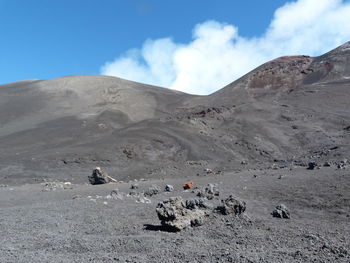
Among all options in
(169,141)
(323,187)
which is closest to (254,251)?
(323,187)

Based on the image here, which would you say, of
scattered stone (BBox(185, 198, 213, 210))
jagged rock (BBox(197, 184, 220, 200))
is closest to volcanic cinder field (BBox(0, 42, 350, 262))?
jagged rock (BBox(197, 184, 220, 200))

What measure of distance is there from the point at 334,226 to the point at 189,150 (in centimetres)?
1831

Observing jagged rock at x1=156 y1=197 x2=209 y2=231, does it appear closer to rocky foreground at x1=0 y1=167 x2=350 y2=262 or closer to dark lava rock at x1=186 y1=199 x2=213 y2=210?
rocky foreground at x1=0 y1=167 x2=350 y2=262

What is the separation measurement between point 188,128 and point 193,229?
2286 cm

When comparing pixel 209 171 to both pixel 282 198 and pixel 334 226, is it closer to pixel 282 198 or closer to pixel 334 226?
pixel 282 198

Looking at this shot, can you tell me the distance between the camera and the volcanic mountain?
78.4 feet

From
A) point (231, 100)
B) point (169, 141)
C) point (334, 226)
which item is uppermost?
point (231, 100)

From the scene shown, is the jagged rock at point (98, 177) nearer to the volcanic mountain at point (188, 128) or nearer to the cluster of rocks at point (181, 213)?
the volcanic mountain at point (188, 128)

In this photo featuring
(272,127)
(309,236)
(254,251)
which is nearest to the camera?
(254,251)

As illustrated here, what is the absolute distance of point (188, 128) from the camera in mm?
29938

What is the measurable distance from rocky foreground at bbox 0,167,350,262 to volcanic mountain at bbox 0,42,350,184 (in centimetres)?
1025

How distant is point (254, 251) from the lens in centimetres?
584

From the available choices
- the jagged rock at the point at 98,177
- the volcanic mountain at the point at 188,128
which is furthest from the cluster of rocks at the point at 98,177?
the volcanic mountain at the point at 188,128

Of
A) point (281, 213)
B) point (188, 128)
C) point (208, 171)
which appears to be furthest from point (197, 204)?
point (188, 128)
